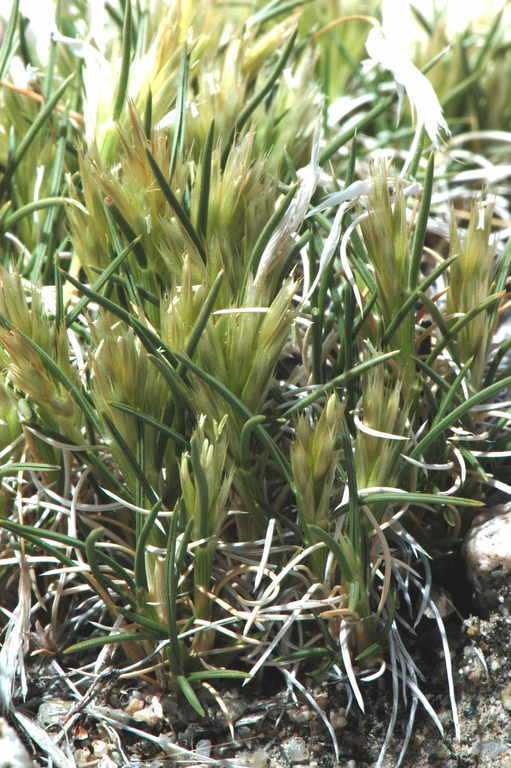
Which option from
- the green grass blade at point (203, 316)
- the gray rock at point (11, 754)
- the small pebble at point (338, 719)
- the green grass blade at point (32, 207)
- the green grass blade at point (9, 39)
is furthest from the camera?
the green grass blade at point (9, 39)

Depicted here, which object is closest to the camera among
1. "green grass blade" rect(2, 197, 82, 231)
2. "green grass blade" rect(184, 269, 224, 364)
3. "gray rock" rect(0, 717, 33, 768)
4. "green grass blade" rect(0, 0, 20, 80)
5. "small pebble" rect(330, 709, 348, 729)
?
"gray rock" rect(0, 717, 33, 768)

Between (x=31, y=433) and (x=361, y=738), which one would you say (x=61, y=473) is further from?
(x=361, y=738)

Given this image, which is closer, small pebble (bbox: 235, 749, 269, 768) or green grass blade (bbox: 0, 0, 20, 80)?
small pebble (bbox: 235, 749, 269, 768)

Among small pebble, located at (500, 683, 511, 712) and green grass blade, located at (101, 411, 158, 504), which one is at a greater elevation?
green grass blade, located at (101, 411, 158, 504)

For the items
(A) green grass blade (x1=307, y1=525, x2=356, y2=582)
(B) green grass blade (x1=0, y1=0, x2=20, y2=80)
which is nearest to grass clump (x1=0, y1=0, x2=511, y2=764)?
(A) green grass blade (x1=307, y1=525, x2=356, y2=582)

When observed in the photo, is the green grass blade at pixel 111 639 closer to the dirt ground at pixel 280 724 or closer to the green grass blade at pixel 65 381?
the dirt ground at pixel 280 724

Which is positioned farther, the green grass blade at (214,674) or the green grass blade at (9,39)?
the green grass blade at (9,39)

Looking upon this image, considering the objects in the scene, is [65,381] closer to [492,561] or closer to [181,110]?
[181,110]

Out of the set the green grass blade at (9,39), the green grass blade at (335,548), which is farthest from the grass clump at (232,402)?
the green grass blade at (9,39)

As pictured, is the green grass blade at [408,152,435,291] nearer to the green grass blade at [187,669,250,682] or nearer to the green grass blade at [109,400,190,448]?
the green grass blade at [109,400,190,448]
